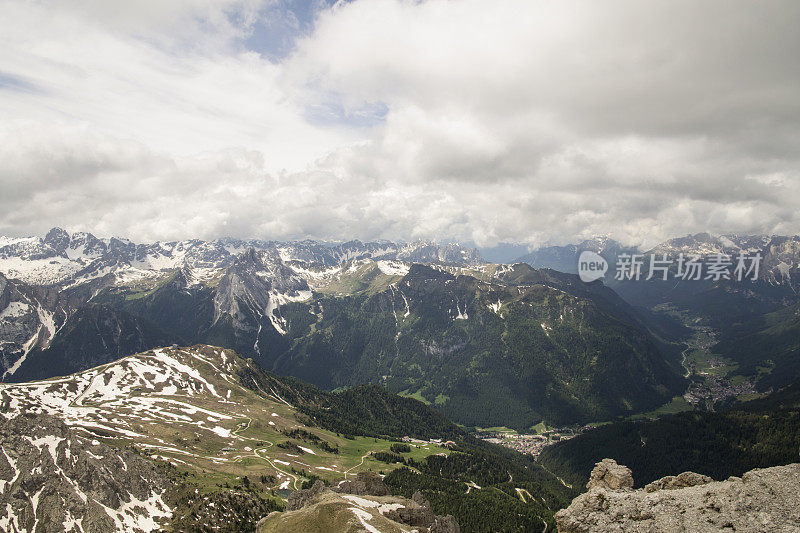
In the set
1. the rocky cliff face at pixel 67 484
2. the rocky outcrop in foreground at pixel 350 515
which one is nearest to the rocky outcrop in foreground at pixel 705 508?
the rocky outcrop in foreground at pixel 350 515

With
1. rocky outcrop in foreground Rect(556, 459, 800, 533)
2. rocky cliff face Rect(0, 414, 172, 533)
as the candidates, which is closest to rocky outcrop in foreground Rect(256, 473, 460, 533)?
rocky cliff face Rect(0, 414, 172, 533)

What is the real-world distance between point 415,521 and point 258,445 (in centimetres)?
11496

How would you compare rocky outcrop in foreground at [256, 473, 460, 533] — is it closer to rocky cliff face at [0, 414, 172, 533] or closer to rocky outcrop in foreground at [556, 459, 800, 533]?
rocky cliff face at [0, 414, 172, 533]

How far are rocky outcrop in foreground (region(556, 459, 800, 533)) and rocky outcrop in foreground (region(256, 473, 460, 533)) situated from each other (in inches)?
1785

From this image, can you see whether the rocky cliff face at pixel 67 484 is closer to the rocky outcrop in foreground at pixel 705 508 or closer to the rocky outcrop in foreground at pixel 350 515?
the rocky outcrop in foreground at pixel 350 515

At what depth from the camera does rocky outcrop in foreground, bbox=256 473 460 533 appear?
7338cm

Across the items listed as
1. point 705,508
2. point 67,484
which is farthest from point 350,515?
point 67,484

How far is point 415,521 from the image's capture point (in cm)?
8881

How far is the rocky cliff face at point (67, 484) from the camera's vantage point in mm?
91812

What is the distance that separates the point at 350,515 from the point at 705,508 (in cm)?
6141

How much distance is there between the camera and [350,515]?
74125 mm

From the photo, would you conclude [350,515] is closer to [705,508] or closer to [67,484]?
[705,508]

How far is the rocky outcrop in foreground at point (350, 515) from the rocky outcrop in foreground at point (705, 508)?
4534cm

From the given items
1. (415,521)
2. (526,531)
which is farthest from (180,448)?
(526,531)
